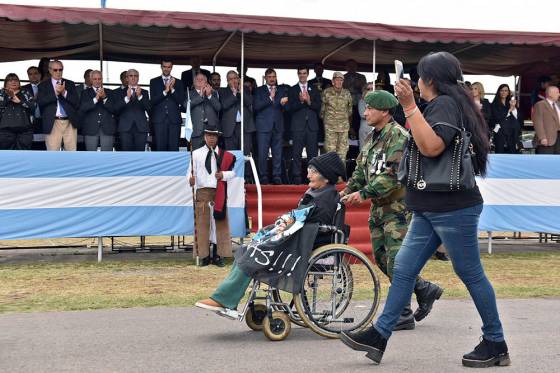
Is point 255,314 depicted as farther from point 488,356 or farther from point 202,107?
point 202,107

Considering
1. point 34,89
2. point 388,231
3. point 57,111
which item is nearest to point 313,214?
point 388,231

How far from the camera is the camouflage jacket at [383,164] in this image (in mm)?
6465

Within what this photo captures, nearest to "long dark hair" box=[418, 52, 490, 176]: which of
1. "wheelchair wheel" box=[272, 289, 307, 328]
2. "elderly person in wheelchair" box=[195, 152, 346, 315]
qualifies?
"elderly person in wheelchair" box=[195, 152, 346, 315]

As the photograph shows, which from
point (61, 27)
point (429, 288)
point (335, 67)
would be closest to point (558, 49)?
point (335, 67)

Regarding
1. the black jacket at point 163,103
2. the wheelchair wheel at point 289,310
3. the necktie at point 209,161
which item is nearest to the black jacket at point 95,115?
the black jacket at point 163,103

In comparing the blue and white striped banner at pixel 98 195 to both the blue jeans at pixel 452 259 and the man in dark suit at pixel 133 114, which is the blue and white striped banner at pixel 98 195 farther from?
the blue jeans at pixel 452 259

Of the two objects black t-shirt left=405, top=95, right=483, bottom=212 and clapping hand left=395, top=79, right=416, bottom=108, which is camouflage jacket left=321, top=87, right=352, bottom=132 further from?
clapping hand left=395, top=79, right=416, bottom=108

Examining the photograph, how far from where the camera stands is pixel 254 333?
6.39m

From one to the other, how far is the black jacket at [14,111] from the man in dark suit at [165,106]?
1.78 metres

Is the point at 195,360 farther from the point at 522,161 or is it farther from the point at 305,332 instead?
the point at 522,161

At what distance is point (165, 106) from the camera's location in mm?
12445

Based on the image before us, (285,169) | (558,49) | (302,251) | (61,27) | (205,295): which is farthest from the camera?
(558,49)

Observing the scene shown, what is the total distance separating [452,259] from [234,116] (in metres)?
7.71

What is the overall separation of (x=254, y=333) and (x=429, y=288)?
1.41 metres
